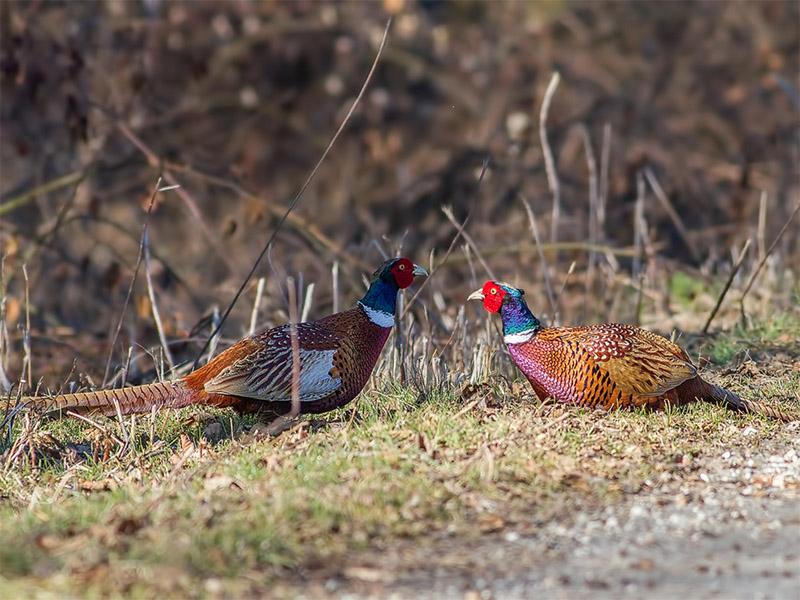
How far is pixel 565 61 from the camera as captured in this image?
12656mm

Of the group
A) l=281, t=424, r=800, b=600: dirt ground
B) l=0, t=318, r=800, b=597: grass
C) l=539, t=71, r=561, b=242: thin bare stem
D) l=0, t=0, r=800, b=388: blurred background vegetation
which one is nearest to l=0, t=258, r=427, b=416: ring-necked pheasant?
l=0, t=318, r=800, b=597: grass

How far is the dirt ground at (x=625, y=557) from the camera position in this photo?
307cm

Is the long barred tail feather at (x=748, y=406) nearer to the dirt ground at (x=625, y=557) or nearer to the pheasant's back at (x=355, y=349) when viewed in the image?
the dirt ground at (x=625, y=557)

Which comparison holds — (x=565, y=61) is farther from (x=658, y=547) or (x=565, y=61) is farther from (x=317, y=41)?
(x=658, y=547)

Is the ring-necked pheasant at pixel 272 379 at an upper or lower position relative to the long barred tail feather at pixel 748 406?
upper

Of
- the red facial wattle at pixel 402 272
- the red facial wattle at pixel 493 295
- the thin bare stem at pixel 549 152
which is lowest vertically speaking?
the red facial wattle at pixel 493 295

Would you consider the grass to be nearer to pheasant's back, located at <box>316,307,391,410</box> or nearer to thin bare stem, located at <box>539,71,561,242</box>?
pheasant's back, located at <box>316,307,391,410</box>

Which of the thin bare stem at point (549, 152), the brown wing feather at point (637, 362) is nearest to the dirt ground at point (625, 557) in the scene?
the brown wing feather at point (637, 362)

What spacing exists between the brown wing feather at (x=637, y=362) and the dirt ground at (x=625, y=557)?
3.13 ft

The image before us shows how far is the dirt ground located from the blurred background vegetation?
14.4 ft

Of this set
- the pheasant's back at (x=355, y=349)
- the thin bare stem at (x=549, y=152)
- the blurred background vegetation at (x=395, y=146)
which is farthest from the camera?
the blurred background vegetation at (x=395, y=146)

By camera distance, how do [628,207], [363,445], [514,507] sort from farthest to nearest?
1. [628,207]
2. [363,445]
3. [514,507]

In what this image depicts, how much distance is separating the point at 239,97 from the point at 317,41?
41.2 inches

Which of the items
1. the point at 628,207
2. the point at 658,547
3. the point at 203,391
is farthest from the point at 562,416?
the point at 628,207
